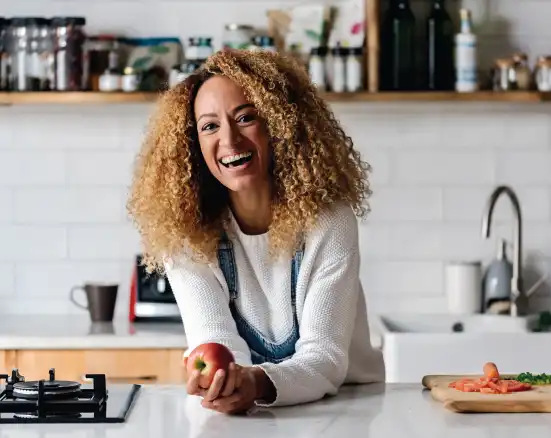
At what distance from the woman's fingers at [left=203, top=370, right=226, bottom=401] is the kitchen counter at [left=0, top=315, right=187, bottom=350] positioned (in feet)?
4.59

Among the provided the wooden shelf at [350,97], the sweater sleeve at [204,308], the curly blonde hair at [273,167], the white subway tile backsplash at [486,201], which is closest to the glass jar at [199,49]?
the wooden shelf at [350,97]

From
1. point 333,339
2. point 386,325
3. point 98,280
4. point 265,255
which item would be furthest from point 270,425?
point 98,280

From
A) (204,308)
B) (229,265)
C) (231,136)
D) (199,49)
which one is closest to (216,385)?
(204,308)

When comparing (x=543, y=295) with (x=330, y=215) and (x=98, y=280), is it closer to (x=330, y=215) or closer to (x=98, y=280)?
(x=98, y=280)

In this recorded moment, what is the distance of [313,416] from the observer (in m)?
1.79

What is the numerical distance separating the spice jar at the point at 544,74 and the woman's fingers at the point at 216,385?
210 cm

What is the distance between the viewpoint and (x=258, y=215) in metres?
2.21

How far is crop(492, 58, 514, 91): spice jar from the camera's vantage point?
11.6 ft

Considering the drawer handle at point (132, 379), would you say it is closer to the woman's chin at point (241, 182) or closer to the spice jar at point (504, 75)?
the woman's chin at point (241, 182)

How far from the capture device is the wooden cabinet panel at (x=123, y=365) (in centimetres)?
317

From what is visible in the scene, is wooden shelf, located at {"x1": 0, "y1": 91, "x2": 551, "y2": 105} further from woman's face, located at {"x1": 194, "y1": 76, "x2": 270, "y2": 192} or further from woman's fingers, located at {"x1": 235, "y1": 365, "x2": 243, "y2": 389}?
woman's fingers, located at {"x1": 235, "y1": 365, "x2": 243, "y2": 389}

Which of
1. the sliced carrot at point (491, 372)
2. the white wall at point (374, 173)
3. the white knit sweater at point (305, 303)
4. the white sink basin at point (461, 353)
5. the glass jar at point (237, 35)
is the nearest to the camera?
the sliced carrot at point (491, 372)

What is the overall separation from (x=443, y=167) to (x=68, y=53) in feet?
4.19

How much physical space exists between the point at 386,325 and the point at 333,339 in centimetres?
153
